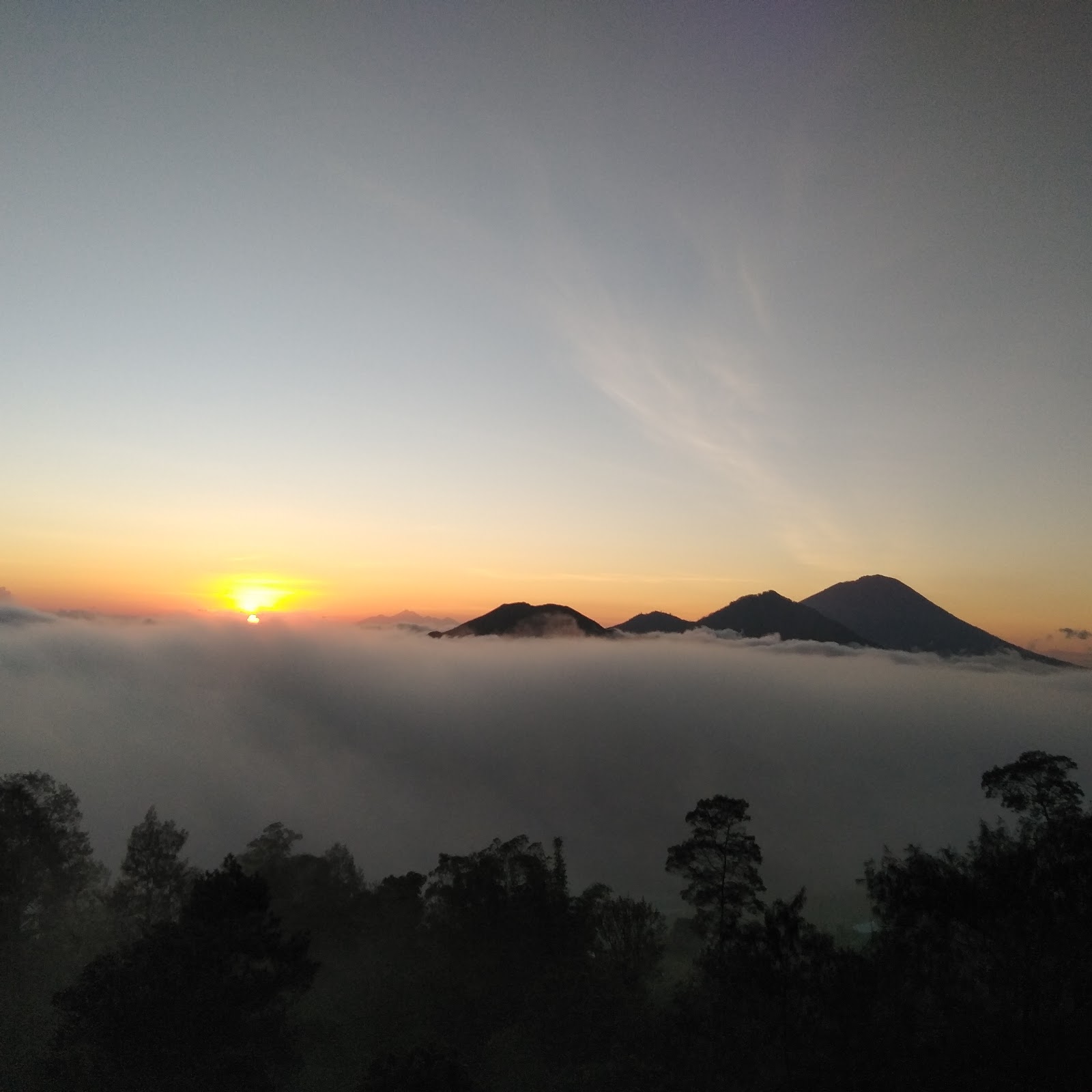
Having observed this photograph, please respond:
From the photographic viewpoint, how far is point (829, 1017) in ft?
85.8

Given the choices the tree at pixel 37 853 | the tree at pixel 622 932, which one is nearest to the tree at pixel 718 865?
the tree at pixel 622 932

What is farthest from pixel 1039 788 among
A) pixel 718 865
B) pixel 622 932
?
pixel 622 932

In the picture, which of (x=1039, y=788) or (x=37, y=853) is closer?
(x=1039, y=788)

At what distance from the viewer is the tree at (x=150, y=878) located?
48.7 meters

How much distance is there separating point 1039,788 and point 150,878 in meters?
66.2

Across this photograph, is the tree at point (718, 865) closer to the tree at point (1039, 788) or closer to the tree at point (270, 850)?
the tree at point (1039, 788)

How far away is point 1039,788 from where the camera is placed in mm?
28281

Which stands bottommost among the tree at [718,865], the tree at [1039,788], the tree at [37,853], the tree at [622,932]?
the tree at [622,932]

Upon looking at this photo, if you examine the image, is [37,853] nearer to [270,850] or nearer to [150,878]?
[150,878]

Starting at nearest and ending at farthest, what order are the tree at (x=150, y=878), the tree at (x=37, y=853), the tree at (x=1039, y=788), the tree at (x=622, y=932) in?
the tree at (x=1039, y=788), the tree at (x=37, y=853), the tree at (x=622, y=932), the tree at (x=150, y=878)

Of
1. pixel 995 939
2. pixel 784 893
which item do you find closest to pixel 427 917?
pixel 995 939

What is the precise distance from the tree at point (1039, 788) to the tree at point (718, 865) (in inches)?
524

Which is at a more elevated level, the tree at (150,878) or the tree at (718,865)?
the tree at (718,865)

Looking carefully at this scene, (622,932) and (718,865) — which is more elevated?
(718,865)
